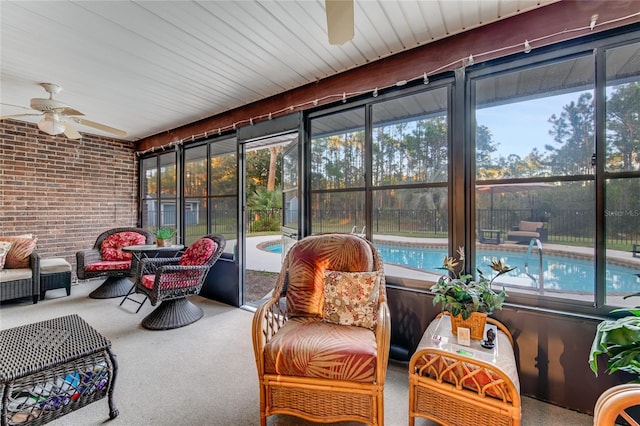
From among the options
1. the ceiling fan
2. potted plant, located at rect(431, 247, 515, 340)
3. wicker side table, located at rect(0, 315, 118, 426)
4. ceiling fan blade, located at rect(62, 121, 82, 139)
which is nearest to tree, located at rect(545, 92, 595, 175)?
potted plant, located at rect(431, 247, 515, 340)

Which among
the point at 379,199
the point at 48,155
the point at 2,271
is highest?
the point at 48,155

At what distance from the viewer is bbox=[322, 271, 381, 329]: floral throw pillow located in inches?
74.2

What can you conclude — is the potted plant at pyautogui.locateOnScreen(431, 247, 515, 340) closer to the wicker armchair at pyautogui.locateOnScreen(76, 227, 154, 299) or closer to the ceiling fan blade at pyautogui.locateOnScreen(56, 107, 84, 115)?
the ceiling fan blade at pyautogui.locateOnScreen(56, 107, 84, 115)

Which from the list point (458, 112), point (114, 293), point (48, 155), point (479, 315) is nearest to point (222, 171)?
point (114, 293)

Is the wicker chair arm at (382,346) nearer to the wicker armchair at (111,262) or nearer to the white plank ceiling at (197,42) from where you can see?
the white plank ceiling at (197,42)

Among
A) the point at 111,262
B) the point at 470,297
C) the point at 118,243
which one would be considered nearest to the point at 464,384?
the point at 470,297

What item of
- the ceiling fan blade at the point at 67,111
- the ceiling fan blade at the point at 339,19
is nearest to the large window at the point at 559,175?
the ceiling fan blade at the point at 339,19

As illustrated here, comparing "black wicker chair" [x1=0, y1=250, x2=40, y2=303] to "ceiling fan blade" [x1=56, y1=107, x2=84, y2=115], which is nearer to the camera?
"ceiling fan blade" [x1=56, y1=107, x2=84, y2=115]

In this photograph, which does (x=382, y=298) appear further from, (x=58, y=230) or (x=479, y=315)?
(x=58, y=230)

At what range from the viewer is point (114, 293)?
3969mm

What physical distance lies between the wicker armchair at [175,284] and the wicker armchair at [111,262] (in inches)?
37.3

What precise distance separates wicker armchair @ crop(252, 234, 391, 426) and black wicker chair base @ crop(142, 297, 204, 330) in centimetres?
157

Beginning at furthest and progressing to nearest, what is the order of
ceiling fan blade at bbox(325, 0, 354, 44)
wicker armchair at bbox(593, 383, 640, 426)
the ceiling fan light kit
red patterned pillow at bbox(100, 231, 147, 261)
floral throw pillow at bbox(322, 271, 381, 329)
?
red patterned pillow at bbox(100, 231, 147, 261), the ceiling fan light kit, floral throw pillow at bbox(322, 271, 381, 329), ceiling fan blade at bbox(325, 0, 354, 44), wicker armchair at bbox(593, 383, 640, 426)

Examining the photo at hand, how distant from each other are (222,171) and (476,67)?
3.18 meters
